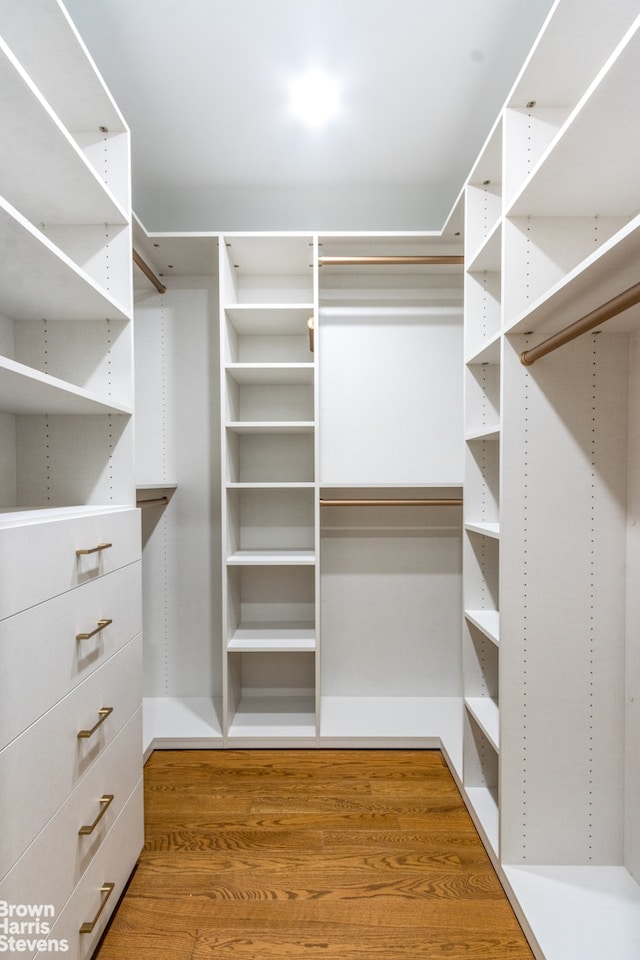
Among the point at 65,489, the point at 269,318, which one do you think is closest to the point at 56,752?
the point at 65,489

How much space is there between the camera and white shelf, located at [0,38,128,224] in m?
1.05

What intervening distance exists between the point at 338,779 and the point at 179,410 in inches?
73.0

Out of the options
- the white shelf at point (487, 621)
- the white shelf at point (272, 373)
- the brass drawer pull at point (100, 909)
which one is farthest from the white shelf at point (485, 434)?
the brass drawer pull at point (100, 909)

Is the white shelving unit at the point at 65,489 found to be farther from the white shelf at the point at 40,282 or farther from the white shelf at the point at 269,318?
the white shelf at the point at 269,318

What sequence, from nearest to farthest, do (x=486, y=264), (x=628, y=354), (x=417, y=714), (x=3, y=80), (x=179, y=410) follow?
(x=3, y=80) < (x=628, y=354) < (x=486, y=264) < (x=417, y=714) < (x=179, y=410)

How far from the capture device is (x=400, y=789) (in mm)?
1929

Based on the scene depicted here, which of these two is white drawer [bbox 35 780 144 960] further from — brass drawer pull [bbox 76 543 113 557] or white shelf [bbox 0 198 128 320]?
white shelf [bbox 0 198 128 320]

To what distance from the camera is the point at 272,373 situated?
2279 mm

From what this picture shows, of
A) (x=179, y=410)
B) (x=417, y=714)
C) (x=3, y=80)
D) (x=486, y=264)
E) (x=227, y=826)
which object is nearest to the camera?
(x=3, y=80)

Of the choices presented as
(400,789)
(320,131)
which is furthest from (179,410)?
(400,789)

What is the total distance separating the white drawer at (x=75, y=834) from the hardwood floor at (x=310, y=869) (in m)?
0.34

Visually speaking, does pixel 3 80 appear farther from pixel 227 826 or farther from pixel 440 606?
pixel 440 606

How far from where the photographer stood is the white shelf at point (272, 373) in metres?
2.13

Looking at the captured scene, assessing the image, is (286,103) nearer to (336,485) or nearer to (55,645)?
(336,485)
